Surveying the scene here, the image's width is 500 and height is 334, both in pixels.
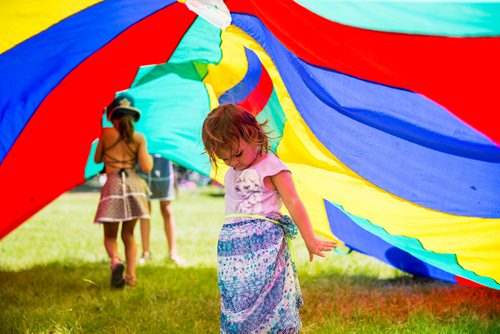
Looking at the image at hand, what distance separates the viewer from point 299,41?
110 inches

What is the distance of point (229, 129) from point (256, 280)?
1.72 ft

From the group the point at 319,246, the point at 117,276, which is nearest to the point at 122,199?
the point at 117,276

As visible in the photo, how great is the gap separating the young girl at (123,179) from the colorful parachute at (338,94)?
0.66ft

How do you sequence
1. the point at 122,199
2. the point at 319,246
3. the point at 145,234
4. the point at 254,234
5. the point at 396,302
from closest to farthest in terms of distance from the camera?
1. the point at 319,246
2. the point at 254,234
3. the point at 396,302
4. the point at 122,199
5. the point at 145,234

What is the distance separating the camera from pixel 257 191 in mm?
2373

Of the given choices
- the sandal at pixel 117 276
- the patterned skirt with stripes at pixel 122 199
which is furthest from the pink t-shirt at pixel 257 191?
the patterned skirt with stripes at pixel 122 199

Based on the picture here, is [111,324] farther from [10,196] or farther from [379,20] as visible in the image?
[379,20]

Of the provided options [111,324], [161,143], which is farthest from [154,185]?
[111,324]

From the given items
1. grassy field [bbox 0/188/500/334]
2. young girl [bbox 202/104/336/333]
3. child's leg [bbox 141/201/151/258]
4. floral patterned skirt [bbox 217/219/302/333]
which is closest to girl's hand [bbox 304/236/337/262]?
young girl [bbox 202/104/336/333]

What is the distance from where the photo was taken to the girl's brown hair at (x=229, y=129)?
2305 millimetres

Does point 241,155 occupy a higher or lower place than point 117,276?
higher

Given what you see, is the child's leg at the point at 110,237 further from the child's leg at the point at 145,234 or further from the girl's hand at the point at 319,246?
the girl's hand at the point at 319,246

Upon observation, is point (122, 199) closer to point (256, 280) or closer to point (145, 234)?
point (145, 234)

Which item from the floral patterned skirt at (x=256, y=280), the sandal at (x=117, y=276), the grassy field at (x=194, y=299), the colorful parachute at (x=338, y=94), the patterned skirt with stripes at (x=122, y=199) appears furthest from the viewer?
the patterned skirt with stripes at (x=122, y=199)
